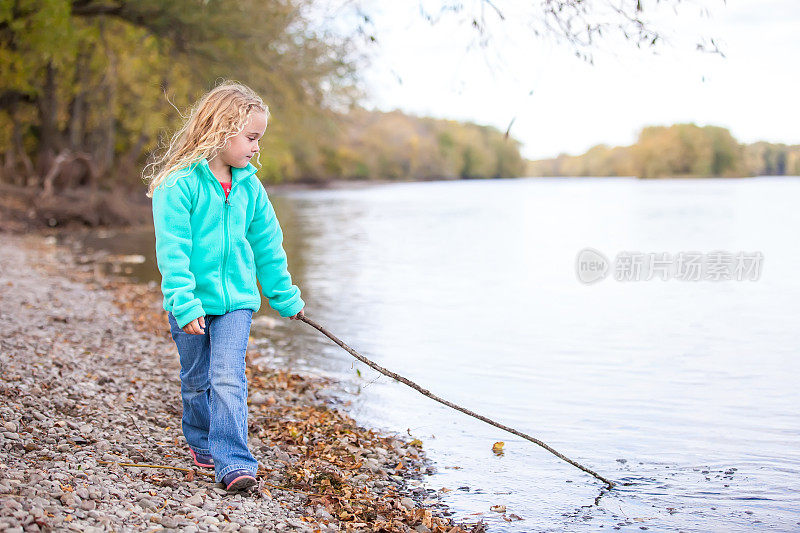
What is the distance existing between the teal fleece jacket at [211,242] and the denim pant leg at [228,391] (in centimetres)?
9

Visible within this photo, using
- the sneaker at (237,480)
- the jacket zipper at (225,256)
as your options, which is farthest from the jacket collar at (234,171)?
the sneaker at (237,480)

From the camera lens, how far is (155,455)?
15.0ft

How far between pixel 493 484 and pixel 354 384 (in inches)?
103

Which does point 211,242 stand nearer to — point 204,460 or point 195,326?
point 195,326

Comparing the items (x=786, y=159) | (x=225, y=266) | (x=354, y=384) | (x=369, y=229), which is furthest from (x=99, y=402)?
(x=786, y=159)

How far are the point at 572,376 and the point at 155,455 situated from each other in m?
4.96

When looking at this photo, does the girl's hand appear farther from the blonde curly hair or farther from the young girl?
the blonde curly hair

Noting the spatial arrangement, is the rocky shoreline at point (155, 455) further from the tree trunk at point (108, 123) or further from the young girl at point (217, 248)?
the tree trunk at point (108, 123)

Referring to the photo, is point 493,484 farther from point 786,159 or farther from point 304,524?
point 786,159

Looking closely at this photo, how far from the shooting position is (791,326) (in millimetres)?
11430

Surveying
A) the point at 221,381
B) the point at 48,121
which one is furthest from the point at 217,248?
the point at 48,121

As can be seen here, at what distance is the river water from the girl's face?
80.6 inches

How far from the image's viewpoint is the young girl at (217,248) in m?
3.90

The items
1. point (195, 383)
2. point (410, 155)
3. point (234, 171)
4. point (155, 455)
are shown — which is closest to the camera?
point (234, 171)
